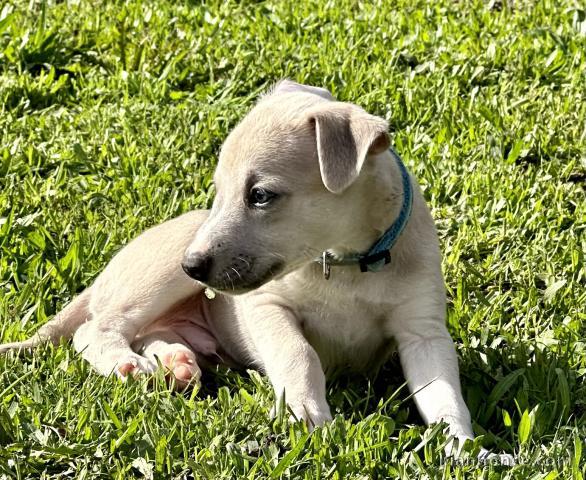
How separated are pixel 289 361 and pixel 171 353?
64 cm

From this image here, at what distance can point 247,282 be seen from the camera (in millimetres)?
3926

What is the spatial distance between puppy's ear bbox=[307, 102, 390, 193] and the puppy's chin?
35 cm

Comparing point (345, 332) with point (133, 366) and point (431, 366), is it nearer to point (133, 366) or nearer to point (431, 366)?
point (431, 366)

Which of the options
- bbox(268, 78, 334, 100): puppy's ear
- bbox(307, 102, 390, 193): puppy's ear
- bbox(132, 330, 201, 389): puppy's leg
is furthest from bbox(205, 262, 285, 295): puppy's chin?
bbox(268, 78, 334, 100): puppy's ear

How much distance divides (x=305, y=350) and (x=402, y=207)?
65cm

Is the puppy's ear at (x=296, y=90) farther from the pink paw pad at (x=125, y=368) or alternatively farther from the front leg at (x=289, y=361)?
the pink paw pad at (x=125, y=368)

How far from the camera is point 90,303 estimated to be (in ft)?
15.5

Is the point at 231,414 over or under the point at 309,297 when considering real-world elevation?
under

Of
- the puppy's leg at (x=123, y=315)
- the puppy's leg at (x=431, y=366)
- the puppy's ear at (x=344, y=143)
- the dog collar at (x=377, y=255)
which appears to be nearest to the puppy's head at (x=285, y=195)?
the puppy's ear at (x=344, y=143)

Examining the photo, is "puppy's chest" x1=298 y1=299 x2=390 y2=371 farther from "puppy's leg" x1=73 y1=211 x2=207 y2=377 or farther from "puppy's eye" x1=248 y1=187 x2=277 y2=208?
"puppy's leg" x1=73 y1=211 x2=207 y2=377

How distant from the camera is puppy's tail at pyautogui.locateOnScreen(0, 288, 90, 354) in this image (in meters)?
4.49

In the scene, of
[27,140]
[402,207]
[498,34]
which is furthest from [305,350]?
[498,34]

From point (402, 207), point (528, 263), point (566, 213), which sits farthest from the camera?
point (566, 213)

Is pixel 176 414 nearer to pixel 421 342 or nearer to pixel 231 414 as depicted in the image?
pixel 231 414
